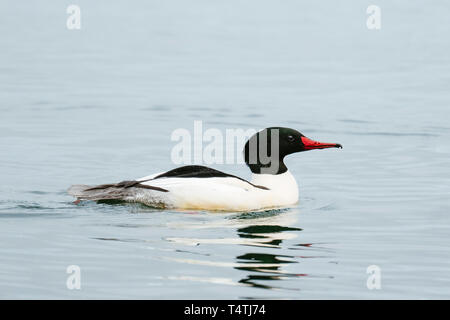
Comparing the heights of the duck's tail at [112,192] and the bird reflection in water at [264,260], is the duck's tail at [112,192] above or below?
above

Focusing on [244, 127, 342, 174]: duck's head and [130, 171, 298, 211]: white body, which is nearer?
[130, 171, 298, 211]: white body

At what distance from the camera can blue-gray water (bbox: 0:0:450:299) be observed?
9.95 meters

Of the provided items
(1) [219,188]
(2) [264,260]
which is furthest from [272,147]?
(2) [264,260]

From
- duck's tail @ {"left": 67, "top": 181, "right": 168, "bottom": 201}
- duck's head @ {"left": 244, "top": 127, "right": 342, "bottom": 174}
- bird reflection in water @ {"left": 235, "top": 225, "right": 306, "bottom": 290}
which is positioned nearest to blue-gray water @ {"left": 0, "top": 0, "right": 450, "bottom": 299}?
bird reflection in water @ {"left": 235, "top": 225, "right": 306, "bottom": 290}

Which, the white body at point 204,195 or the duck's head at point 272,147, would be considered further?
the duck's head at point 272,147

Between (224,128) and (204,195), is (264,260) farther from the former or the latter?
(224,128)

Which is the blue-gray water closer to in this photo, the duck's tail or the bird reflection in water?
the bird reflection in water

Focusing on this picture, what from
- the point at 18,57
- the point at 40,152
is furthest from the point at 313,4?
the point at 40,152

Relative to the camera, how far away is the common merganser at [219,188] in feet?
Answer: 42.2

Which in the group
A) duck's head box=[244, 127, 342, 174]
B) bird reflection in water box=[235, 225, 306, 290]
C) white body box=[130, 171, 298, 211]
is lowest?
bird reflection in water box=[235, 225, 306, 290]

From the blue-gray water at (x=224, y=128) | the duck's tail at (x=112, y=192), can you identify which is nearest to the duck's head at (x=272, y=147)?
the blue-gray water at (x=224, y=128)

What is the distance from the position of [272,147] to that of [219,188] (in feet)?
3.45

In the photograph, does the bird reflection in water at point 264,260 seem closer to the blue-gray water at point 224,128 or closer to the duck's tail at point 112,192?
the blue-gray water at point 224,128

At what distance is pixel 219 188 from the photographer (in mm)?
12859
